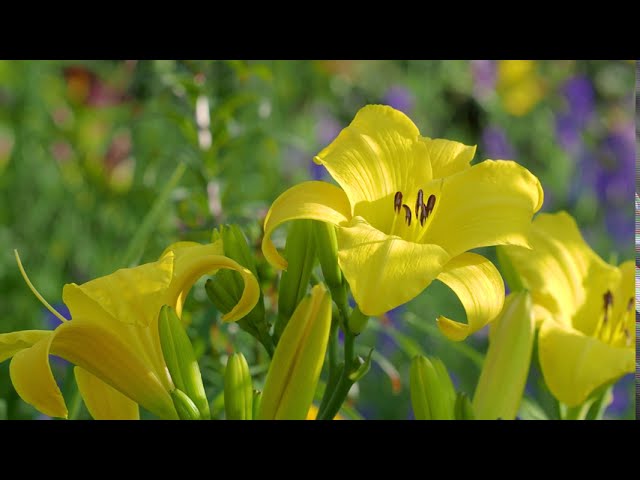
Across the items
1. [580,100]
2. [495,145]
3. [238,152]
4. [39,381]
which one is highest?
[580,100]

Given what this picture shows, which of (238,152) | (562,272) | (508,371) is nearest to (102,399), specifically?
(508,371)

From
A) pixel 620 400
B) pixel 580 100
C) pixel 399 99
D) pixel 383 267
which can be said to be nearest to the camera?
pixel 383 267

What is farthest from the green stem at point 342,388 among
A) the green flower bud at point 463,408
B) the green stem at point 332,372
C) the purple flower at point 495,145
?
the purple flower at point 495,145

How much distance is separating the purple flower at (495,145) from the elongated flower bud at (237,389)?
206 centimetres

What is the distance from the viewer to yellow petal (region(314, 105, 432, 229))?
0.77m

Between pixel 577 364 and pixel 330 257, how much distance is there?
28 cm

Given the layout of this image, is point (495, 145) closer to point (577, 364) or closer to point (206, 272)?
point (577, 364)

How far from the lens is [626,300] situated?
95 centimetres

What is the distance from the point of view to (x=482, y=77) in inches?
117

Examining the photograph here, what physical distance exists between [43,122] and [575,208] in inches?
70.1

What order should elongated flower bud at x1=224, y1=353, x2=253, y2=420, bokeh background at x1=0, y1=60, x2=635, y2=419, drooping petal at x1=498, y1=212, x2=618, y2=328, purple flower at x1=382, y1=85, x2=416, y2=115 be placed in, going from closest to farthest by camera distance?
elongated flower bud at x1=224, y1=353, x2=253, y2=420 → drooping petal at x1=498, y1=212, x2=618, y2=328 → bokeh background at x1=0, y1=60, x2=635, y2=419 → purple flower at x1=382, y1=85, x2=416, y2=115

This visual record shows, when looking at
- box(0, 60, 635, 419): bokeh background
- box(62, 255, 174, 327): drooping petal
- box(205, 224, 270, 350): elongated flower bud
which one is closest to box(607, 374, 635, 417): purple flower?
box(0, 60, 635, 419): bokeh background

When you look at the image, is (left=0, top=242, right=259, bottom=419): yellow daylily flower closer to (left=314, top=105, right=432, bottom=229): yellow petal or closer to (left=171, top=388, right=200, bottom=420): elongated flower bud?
(left=171, top=388, right=200, bottom=420): elongated flower bud

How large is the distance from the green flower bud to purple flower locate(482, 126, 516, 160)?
2036 millimetres
